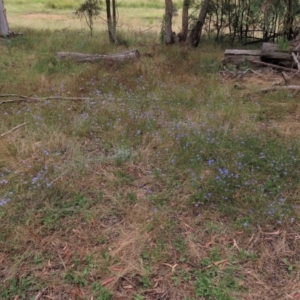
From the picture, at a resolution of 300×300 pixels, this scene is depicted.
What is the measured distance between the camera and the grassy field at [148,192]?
8.45ft

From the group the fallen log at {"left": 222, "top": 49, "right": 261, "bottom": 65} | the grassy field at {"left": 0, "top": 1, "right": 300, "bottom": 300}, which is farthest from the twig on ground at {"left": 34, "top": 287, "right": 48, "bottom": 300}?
the fallen log at {"left": 222, "top": 49, "right": 261, "bottom": 65}

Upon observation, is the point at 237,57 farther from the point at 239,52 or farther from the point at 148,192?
the point at 148,192

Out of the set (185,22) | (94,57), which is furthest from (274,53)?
(94,57)

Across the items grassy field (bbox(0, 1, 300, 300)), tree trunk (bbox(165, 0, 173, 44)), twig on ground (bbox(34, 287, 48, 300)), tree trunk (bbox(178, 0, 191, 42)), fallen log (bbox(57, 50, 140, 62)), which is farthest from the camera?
tree trunk (bbox(178, 0, 191, 42))

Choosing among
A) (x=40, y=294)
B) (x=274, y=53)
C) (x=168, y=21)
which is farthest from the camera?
(x=168, y=21)

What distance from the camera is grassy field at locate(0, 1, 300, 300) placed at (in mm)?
2574

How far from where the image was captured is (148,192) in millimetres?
3432

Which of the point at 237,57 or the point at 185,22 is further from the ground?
the point at 185,22

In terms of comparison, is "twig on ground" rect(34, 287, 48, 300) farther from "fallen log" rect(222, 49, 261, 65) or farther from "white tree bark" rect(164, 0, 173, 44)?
"white tree bark" rect(164, 0, 173, 44)

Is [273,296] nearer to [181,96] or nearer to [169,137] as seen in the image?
[169,137]

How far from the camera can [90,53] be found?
8.13 metres

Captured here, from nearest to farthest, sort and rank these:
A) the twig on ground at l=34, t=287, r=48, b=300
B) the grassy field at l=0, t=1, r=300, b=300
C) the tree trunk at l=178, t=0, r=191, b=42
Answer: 1. the twig on ground at l=34, t=287, r=48, b=300
2. the grassy field at l=0, t=1, r=300, b=300
3. the tree trunk at l=178, t=0, r=191, b=42

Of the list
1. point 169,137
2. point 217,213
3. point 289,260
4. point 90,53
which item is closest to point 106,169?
point 169,137

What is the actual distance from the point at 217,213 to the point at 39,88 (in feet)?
13.4
